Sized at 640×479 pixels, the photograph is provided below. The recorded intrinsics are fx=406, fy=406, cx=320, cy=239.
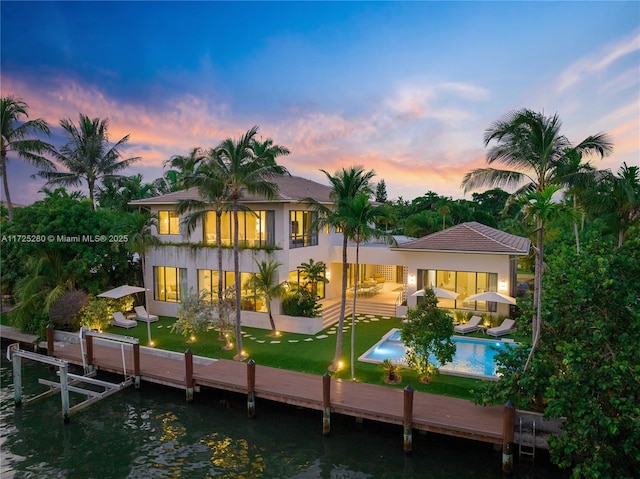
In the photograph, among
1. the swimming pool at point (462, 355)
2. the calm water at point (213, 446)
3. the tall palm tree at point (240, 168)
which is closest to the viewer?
the calm water at point (213, 446)

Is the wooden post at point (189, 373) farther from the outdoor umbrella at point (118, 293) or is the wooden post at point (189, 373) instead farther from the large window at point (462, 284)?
the large window at point (462, 284)

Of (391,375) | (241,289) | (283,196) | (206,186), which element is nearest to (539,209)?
(391,375)

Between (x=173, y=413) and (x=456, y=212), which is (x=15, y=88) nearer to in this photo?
(x=173, y=413)

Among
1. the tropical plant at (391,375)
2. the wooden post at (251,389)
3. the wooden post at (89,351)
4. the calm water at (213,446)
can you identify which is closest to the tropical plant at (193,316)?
the wooden post at (89,351)

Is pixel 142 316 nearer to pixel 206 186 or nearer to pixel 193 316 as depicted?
pixel 193 316

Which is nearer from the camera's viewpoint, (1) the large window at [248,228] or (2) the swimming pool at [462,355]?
(2) the swimming pool at [462,355]

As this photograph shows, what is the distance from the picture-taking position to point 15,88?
23312 millimetres

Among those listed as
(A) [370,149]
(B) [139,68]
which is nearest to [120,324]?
(B) [139,68]

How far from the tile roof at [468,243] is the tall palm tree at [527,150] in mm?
6844

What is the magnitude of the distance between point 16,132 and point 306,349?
22.7m

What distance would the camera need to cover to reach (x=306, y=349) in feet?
58.3

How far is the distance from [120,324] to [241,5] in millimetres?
17621

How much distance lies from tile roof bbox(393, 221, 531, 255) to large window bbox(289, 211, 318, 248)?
16.7ft

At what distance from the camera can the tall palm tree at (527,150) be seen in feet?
43.2
